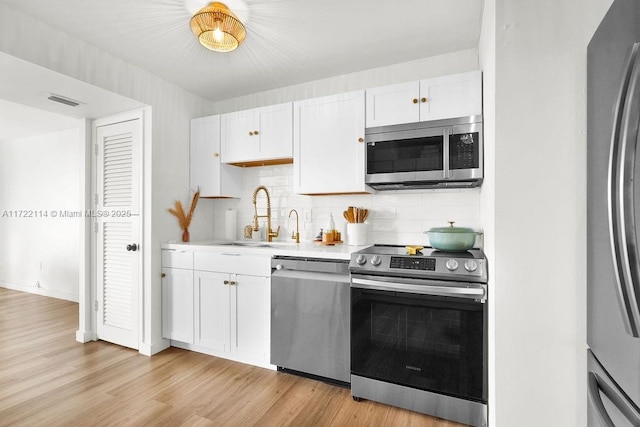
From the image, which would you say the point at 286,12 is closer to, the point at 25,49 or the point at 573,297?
the point at 25,49

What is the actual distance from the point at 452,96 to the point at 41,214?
6.16 metres

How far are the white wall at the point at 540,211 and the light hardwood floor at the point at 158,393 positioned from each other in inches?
33.5

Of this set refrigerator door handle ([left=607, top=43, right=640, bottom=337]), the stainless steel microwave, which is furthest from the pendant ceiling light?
refrigerator door handle ([left=607, top=43, right=640, bottom=337])

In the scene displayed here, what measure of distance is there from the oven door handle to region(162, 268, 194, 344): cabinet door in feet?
5.22

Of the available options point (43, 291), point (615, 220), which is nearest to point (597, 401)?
point (615, 220)

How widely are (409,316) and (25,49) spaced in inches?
117

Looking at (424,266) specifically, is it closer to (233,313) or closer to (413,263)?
(413,263)

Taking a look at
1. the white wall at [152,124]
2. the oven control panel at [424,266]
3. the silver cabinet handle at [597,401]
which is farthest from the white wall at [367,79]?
the silver cabinet handle at [597,401]

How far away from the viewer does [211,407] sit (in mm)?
2189

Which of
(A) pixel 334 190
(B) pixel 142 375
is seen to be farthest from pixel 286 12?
(B) pixel 142 375

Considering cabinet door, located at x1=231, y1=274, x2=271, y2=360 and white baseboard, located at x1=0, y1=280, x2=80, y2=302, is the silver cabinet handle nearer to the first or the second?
cabinet door, located at x1=231, y1=274, x2=271, y2=360

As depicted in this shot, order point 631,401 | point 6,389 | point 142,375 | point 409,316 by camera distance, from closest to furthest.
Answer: point 631,401 → point 409,316 → point 6,389 → point 142,375

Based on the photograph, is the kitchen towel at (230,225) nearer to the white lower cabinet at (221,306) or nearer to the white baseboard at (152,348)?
the white lower cabinet at (221,306)

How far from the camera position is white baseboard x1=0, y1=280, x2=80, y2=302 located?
4.89 m
